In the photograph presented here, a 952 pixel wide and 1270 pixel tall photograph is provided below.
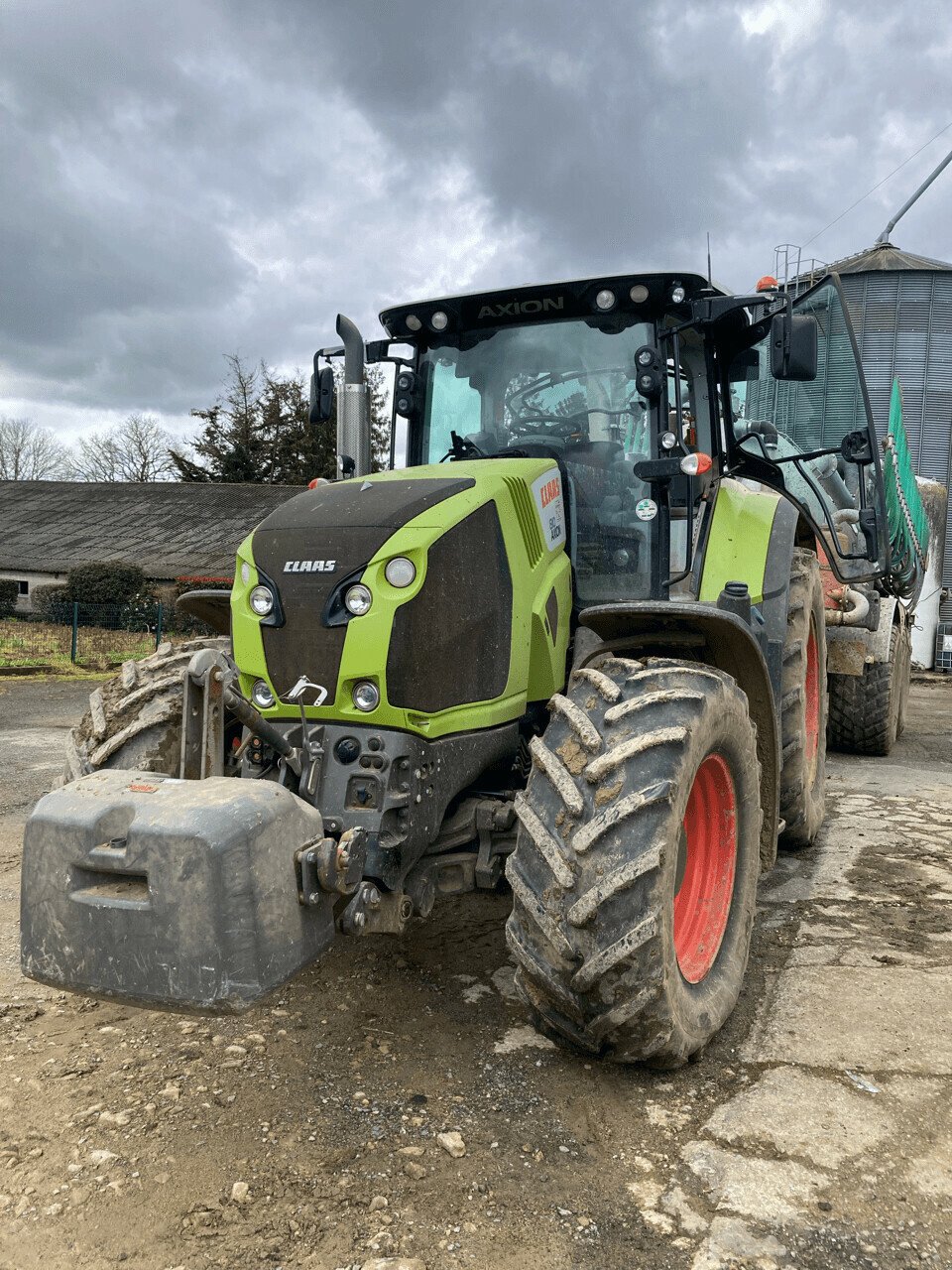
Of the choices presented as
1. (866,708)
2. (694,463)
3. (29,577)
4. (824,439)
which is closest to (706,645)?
(694,463)

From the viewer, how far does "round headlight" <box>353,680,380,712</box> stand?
3164 millimetres

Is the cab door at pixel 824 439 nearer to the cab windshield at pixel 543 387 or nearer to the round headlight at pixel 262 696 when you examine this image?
the cab windshield at pixel 543 387

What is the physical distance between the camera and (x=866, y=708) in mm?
8547

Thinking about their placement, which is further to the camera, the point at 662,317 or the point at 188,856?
the point at 662,317

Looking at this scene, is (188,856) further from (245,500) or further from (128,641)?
(245,500)

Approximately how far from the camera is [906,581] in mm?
9375

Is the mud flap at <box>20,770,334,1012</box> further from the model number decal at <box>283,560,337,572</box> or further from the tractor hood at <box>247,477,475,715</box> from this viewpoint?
the model number decal at <box>283,560,337,572</box>

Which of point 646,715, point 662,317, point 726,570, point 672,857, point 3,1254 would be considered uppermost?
point 662,317

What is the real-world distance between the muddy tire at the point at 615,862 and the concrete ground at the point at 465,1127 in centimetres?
26

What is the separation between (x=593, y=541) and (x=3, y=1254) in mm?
2923

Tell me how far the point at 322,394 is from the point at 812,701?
10.4 ft

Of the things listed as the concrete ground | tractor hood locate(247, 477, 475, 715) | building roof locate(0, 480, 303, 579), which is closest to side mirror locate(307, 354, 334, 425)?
tractor hood locate(247, 477, 475, 715)

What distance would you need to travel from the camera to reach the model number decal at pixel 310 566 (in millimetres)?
3258

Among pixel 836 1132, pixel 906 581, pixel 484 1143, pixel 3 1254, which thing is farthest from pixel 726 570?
pixel 906 581
